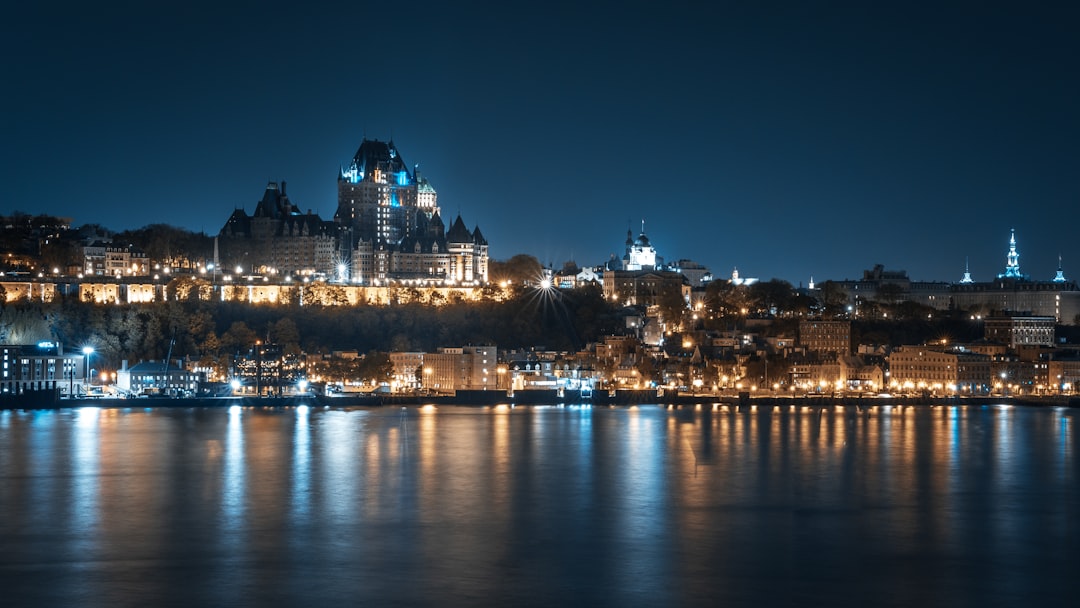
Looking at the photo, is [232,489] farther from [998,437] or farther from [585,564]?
[998,437]

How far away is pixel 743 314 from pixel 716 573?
132ft

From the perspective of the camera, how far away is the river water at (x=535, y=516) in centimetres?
1283

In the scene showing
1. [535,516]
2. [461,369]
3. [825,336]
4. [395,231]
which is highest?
[395,231]

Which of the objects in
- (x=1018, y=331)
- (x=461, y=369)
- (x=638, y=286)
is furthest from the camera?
(x=638, y=286)

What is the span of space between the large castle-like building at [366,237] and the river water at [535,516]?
22288 mm

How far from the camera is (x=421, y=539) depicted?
49.8ft

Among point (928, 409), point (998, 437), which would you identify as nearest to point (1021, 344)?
point (928, 409)

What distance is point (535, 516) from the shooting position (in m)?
16.8

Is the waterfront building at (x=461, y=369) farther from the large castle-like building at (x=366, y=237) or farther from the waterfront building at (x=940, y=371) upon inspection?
the waterfront building at (x=940, y=371)

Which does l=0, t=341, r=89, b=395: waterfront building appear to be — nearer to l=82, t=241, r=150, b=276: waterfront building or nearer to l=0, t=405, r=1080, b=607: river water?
l=0, t=405, r=1080, b=607: river water

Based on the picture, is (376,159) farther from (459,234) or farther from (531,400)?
(531,400)

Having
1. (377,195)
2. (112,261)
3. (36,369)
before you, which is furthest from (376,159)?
(36,369)

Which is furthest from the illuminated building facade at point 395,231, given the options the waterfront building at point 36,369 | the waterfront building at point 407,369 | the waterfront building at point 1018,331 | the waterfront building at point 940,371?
the waterfront building at point 1018,331

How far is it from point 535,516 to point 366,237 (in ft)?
119
